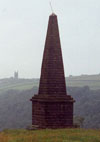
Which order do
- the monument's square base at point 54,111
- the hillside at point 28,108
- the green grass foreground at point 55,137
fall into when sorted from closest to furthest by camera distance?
the green grass foreground at point 55,137 → the monument's square base at point 54,111 → the hillside at point 28,108

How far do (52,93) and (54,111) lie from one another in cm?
110

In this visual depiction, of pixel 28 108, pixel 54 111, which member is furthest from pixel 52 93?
pixel 28 108

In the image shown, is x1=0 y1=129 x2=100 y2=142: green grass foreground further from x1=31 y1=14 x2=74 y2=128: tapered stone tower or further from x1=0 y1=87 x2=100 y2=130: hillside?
x1=0 y1=87 x2=100 y2=130: hillside

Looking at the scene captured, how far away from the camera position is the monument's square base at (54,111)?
23938 mm

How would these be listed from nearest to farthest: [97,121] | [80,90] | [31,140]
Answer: [31,140] → [97,121] → [80,90]

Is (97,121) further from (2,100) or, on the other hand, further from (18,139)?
(18,139)

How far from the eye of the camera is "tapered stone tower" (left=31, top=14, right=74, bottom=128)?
24.0 m

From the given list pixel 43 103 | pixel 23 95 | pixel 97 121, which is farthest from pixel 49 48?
pixel 23 95

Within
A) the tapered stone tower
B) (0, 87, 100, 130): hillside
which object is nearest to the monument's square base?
the tapered stone tower

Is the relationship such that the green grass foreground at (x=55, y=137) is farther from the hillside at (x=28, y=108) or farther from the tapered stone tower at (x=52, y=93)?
the hillside at (x=28, y=108)

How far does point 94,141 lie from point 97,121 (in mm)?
71724

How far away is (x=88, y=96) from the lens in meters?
125

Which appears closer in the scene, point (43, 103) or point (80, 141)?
point (80, 141)

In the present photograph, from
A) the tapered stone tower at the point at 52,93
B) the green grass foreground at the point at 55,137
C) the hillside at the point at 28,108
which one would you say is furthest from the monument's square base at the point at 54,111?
the hillside at the point at 28,108
